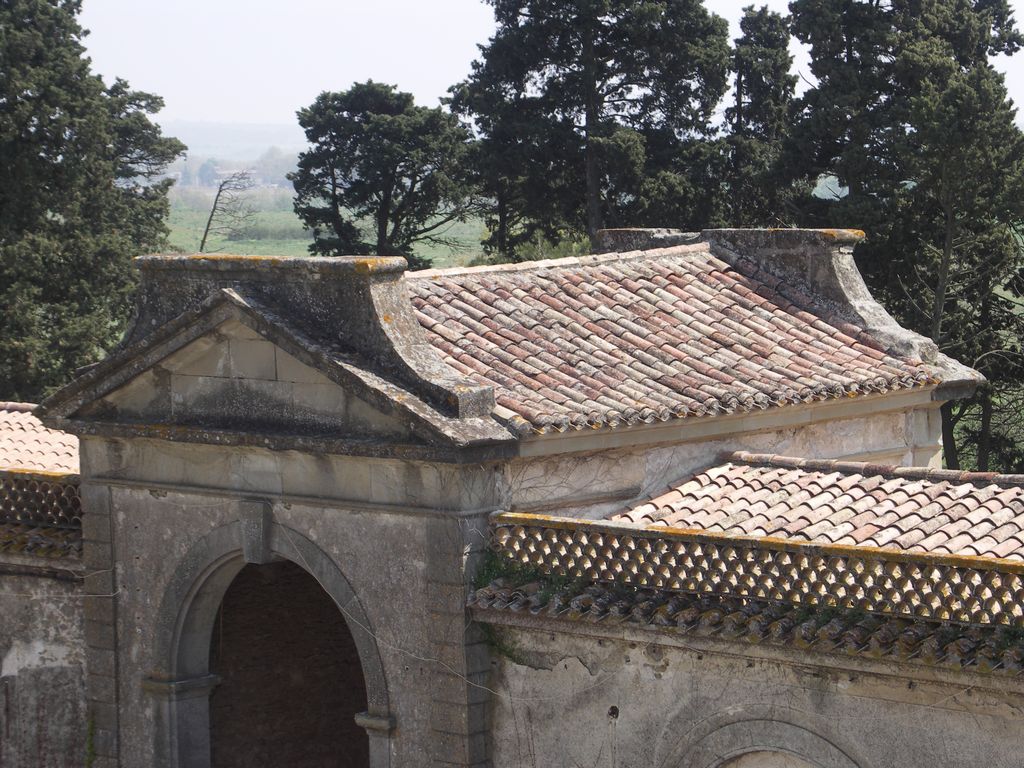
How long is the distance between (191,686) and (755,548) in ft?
19.1

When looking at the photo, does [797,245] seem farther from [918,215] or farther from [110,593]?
[918,215]

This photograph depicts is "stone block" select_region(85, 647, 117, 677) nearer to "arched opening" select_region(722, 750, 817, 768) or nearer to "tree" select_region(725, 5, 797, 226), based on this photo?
"arched opening" select_region(722, 750, 817, 768)

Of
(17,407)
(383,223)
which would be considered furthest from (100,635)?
(383,223)

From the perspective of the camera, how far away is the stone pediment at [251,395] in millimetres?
12906

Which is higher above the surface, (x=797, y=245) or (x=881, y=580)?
(x=797, y=245)

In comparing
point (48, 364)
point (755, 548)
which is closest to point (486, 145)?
point (48, 364)

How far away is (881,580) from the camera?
11.0 m

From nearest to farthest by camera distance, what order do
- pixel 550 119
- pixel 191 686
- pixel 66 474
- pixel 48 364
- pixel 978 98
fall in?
pixel 191 686
pixel 66 474
pixel 978 98
pixel 48 364
pixel 550 119

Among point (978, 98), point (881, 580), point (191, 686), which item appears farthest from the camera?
point (978, 98)

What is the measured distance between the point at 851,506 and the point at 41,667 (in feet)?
26.0

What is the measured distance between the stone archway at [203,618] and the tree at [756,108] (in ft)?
83.1

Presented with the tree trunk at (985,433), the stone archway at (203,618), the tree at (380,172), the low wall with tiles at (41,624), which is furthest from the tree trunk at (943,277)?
the low wall with tiles at (41,624)

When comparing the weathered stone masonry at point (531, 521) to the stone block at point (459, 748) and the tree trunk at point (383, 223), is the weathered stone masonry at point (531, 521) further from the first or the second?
the tree trunk at point (383, 223)

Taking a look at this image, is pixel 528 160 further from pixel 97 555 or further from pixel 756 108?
pixel 97 555
